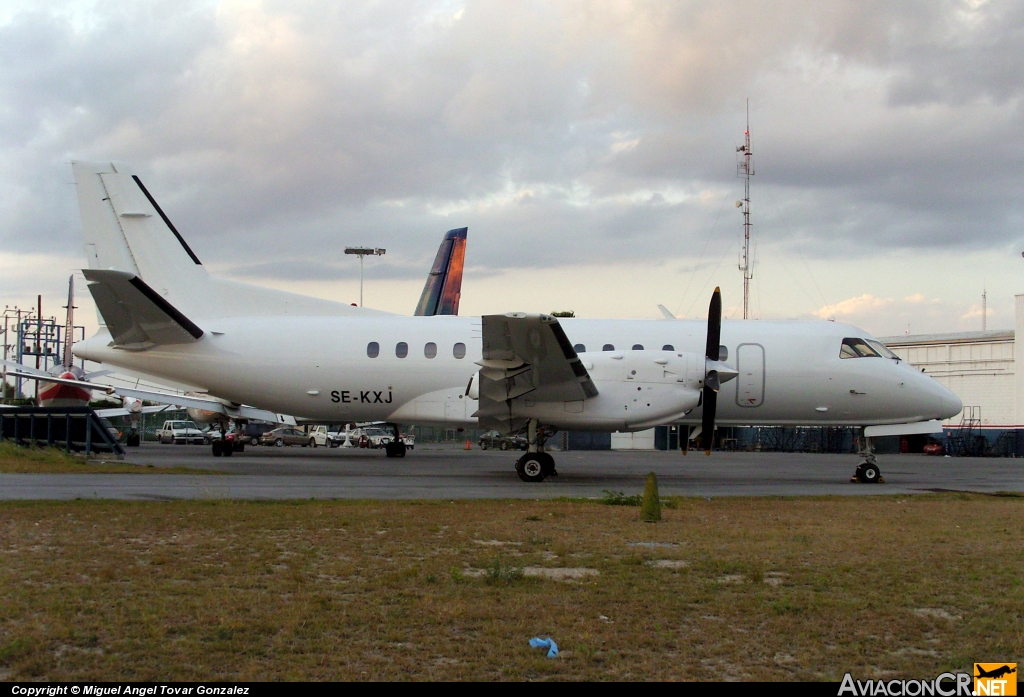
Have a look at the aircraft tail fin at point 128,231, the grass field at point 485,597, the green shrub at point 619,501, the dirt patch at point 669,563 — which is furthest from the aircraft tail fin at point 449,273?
the dirt patch at point 669,563

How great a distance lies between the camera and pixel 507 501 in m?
14.1

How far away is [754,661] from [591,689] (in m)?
1.18

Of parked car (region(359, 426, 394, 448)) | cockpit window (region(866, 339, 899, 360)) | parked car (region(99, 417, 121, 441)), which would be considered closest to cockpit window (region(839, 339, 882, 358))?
cockpit window (region(866, 339, 899, 360))

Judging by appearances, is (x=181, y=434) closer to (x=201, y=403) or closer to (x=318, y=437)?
(x=318, y=437)

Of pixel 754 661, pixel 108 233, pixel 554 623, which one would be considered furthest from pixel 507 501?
pixel 108 233

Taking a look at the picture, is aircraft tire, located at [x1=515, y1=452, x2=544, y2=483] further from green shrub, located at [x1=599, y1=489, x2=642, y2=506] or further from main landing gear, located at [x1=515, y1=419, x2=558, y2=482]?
green shrub, located at [x1=599, y1=489, x2=642, y2=506]

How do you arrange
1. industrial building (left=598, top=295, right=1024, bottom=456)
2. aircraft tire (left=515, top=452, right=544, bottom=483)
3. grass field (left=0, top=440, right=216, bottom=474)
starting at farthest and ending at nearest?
industrial building (left=598, top=295, right=1024, bottom=456)
grass field (left=0, top=440, right=216, bottom=474)
aircraft tire (left=515, top=452, right=544, bottom=483)

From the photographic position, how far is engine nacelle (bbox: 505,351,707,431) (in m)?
18.2

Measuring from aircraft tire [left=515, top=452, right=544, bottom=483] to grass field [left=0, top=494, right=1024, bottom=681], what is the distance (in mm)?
6908

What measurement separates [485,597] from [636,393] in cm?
1196

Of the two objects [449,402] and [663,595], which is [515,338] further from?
[663,595]

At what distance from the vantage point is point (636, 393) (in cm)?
1827

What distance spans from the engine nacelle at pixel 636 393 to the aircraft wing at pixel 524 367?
0.85 feet

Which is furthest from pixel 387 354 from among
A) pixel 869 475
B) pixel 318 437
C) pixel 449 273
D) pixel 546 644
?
pixel 318 437
